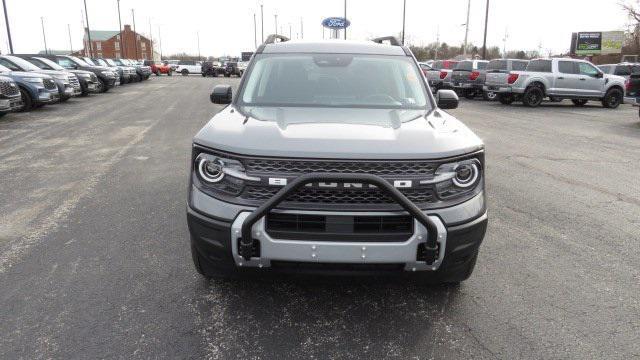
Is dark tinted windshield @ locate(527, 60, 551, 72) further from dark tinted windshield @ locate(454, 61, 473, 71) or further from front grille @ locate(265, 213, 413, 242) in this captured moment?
front grille @ locate(265, 213, 413, 242)

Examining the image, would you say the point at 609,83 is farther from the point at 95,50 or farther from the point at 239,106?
the point at 95,50

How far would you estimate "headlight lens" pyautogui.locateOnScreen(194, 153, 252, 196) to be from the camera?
273cm

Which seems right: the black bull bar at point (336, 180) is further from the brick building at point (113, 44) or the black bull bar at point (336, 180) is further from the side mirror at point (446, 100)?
the brick building at point (113, 44)

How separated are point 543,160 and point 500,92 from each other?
37.5ft

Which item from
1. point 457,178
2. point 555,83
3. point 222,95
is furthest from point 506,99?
point 457,178

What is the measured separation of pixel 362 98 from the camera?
13.2ft

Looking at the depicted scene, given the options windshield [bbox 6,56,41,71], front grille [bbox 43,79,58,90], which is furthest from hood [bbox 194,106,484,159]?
windshield [bbox 6,56,41,71]

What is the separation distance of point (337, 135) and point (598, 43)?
162ft

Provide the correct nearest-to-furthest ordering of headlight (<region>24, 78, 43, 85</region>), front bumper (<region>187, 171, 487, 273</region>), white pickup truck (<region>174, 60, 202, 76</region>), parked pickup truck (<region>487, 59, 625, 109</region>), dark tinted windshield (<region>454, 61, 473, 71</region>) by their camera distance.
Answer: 1. front bumper (<region>187, 171, 487, 273</region>)
2. headlight (<region>24, 78, 43, 85</region>)
3. parked pickup truck (<region>487, 59, 625, 109</region>)
4. dark tinted windshield (<region>454, 61, 473, 71</region>)
5. white pickup truck (<region>174, 60, 202, 76</region>)

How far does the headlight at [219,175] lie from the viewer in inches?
108

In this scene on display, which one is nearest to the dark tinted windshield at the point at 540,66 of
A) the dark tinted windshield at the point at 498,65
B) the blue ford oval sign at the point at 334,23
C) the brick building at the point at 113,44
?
the dark tinted windshield at the point at 498,65

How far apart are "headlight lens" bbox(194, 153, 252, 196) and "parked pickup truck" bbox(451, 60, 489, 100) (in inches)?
786

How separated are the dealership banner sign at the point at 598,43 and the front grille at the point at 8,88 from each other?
151 ft

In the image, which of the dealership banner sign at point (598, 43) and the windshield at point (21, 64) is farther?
the dealership banner sign at point (598, 43)
